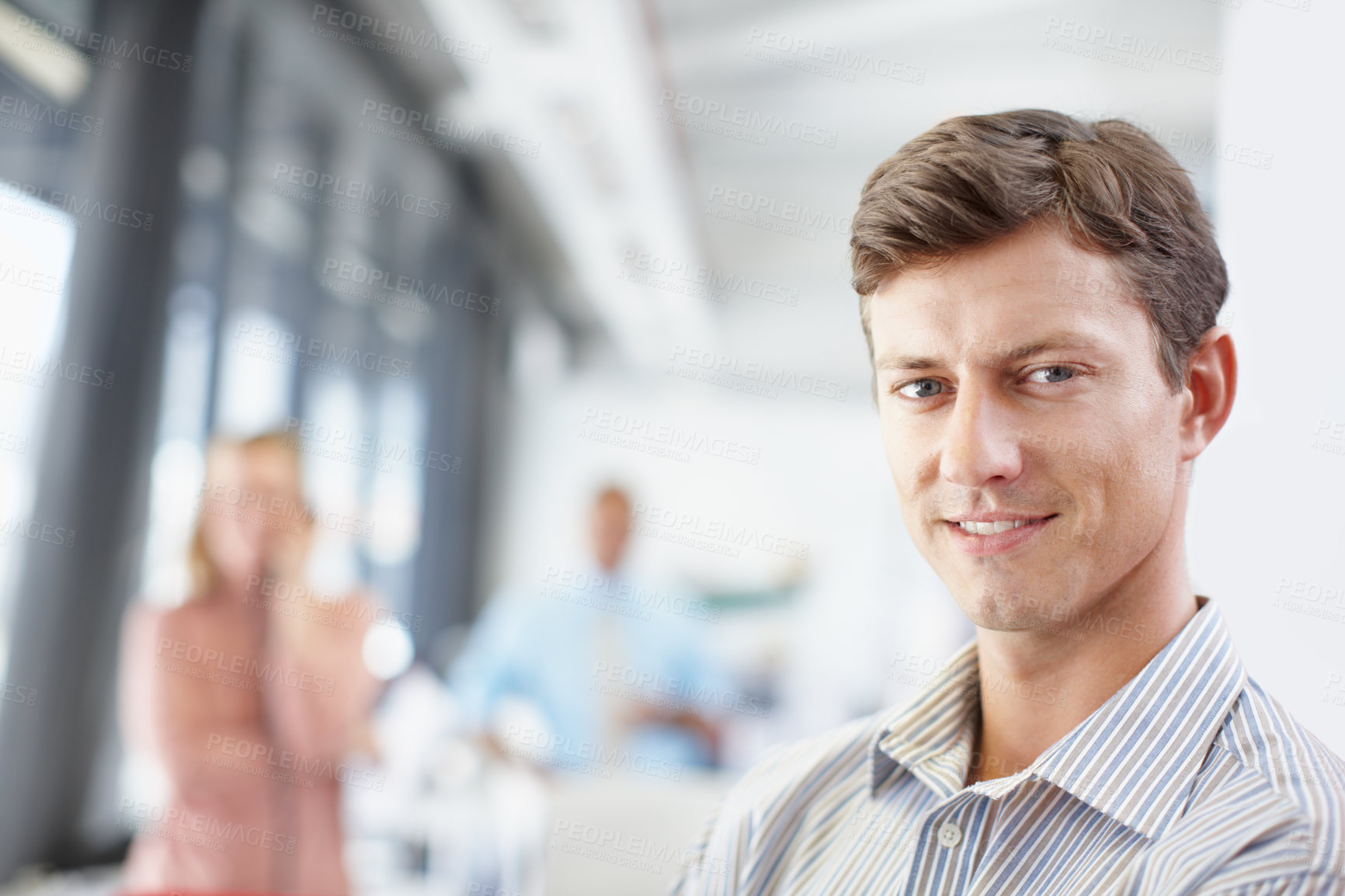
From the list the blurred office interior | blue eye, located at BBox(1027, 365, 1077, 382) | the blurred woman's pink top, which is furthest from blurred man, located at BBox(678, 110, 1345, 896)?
the blurred woman's pink top

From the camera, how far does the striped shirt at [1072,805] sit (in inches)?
27.9

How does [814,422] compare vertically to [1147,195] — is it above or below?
above

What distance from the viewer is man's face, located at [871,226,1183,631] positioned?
86cm

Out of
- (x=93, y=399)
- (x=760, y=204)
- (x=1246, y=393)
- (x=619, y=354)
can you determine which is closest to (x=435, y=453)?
(x=619, y=354)

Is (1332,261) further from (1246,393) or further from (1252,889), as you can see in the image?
(1252,889)

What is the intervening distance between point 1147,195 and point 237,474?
106 inches

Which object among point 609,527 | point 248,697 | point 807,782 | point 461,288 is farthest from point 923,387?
point 461,288

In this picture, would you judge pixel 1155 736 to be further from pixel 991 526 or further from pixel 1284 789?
pixel 991 526

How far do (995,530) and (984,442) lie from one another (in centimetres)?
9

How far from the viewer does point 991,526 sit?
889 mm

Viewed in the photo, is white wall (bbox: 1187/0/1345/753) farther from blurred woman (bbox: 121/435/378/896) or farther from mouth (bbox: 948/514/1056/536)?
blurred woman (bbox: 121/435/378/896)

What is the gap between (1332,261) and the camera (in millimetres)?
1074

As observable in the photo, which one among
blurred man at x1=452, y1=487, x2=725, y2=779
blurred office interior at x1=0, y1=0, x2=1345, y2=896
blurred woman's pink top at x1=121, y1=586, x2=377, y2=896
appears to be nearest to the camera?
blurred office interior at x1=0, y1=0, x2=1345, y2=896

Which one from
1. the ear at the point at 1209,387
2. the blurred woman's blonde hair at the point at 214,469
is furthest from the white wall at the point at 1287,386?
the blurred woman's blonde hair at the point at 214,469
